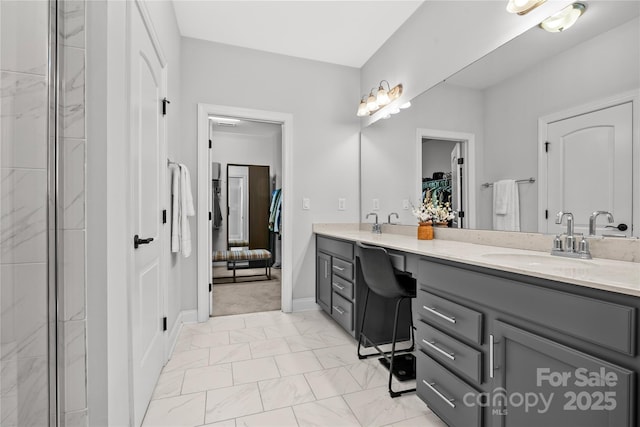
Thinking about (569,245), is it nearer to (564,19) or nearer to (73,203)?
(564,19)

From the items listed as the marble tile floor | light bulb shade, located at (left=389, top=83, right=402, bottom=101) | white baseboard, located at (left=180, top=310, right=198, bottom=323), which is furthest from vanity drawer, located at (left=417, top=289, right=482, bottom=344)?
white baseboard, located at (left=180, top=310, right=198, bottom=323)

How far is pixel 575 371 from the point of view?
84 cm

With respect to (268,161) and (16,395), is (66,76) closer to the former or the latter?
(16,395)

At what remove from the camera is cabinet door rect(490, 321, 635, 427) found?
75cm

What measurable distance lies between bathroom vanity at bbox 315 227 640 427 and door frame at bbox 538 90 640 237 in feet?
0.69

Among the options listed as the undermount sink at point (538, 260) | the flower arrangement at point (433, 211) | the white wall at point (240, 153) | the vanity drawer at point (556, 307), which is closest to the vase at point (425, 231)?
the flower arrangement at point (433, 211)

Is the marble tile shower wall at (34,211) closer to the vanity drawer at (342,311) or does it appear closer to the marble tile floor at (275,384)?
the marble tile floor at (275,384)

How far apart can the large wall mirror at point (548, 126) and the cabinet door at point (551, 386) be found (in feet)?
2.36

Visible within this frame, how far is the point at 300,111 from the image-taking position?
3127 mm

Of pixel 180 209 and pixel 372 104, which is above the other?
pixel 372 104

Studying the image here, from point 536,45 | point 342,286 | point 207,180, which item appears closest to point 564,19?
point 536,45

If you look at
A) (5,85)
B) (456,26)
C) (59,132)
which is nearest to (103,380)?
(59,132)

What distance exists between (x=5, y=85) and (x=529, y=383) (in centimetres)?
176

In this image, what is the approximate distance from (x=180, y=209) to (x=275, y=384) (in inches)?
54.8
